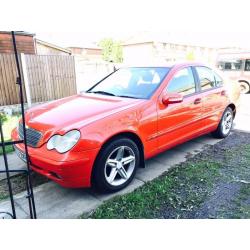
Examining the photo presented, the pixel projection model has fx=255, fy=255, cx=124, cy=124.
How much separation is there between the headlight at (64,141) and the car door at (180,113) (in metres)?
1.28

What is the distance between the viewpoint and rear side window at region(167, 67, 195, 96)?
12.6ft

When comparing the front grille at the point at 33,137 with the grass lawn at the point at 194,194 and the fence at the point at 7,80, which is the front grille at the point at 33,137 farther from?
the fence at the point at 7,80

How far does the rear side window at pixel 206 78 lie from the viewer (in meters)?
4.44

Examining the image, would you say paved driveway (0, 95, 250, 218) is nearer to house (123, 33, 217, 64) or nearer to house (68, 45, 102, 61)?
house (68, 45, 102, 61)

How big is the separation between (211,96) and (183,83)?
781 mm

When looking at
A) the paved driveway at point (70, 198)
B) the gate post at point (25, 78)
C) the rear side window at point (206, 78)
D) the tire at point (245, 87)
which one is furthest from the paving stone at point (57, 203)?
the tire at point (245, 87)

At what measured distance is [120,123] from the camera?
10.2 feet

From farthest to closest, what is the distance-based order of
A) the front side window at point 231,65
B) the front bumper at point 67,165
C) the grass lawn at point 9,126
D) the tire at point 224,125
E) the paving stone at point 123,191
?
the front side window at point 231,65, the grass lawn at point 9,126, the tire at point 224,125, the paving stone at point 123,191, the front bumper at point 67,165

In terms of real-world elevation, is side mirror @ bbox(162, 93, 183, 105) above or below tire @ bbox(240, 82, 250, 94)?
above

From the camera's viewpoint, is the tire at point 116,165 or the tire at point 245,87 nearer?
the tire at point 116,165

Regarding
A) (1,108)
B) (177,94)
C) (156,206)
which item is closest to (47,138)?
(156,206)

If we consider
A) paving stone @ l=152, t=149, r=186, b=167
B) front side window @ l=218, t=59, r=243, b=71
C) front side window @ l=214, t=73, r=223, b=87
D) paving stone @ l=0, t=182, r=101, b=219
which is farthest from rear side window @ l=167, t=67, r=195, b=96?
front side window @ l=218, t=59, r=243, b=71

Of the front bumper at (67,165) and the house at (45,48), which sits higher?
the house at (45,48)
